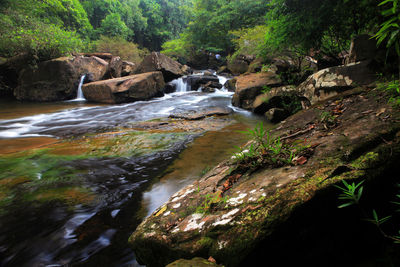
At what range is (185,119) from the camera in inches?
285

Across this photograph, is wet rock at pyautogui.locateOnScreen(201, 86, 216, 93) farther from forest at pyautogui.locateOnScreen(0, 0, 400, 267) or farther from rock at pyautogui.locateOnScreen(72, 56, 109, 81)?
rock at pyautogui.locateOnScreen(72, 56, 109, 81)

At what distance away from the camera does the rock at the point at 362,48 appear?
401 cm

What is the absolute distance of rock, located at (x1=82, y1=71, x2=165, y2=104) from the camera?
1144cm

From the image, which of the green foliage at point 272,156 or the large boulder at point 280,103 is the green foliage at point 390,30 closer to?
the green foliage at point 272,156

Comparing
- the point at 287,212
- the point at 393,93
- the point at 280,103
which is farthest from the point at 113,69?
the point at 287,212

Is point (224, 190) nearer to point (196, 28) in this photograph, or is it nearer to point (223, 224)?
point (223, 224)

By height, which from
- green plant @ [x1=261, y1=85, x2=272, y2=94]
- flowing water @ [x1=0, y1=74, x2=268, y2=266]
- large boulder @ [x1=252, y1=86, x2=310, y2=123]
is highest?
green plant @ [x1=261, y1=85, x2=272, y2=94]

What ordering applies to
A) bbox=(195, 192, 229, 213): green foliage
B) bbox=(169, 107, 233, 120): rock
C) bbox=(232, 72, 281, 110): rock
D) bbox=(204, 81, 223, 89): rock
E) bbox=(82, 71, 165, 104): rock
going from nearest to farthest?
bbox=(195, 192, 229, 213): green foliage < bbox=(169, 107, 233, 120): rock < bbox=(232, 72, 281, 110): rock < bbox=(82, 71, 165, 104): rock < bbox=(204, 81, 223, 89): rock

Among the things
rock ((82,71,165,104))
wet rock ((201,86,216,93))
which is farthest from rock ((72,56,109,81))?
wet rock ((201,86,216,93))

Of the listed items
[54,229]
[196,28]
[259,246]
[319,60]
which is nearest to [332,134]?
[259,246]

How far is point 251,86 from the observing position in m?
8.30

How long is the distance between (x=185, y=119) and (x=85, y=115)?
4944mm

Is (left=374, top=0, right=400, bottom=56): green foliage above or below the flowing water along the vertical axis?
above

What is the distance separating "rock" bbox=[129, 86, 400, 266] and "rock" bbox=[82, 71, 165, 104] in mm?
10622
